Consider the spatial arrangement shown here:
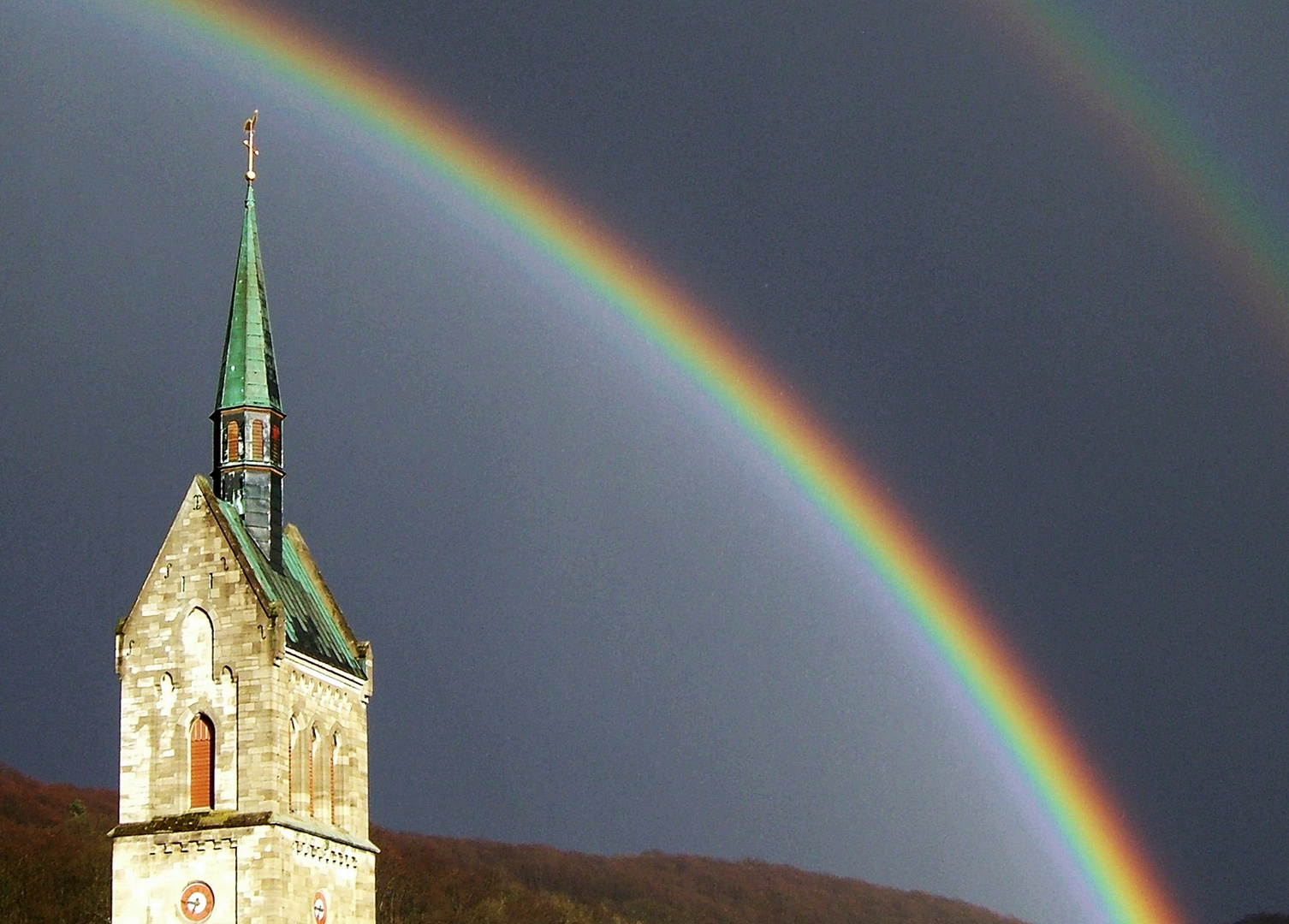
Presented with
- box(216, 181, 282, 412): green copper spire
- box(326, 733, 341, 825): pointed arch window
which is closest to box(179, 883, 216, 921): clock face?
box(326, 733, 341, 825): pointed arch window

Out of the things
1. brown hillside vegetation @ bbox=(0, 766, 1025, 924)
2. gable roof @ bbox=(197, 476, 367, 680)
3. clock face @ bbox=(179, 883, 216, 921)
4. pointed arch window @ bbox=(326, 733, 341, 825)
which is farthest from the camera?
brown hillside vegetation @ bbox=(0, 766, 1025, 924)

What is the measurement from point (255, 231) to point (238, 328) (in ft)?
12.2

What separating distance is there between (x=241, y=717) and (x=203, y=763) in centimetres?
182

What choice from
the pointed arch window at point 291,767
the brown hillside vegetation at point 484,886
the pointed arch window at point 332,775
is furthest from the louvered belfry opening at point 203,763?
the brown hillside vegetation at point 484,886

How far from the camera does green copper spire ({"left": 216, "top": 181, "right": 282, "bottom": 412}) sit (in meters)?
58.7

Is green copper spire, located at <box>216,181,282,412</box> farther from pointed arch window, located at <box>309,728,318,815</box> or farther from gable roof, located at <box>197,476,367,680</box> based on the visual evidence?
pointed arch window, located at <box>309,728,318,815</box>

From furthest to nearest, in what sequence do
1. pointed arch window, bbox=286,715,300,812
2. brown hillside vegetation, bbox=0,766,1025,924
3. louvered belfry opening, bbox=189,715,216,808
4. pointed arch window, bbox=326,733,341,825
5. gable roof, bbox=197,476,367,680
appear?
1. brown hillside vegetation, bbox=0,766,1025,924
2. pointed arch window, bbox=326,733,341,825
3. gable roof, bbox=197,476,367,680
4. pointed arch window, bbox=286,715,300,812
5. louvered belfry opening, bbox=189,715,216,808

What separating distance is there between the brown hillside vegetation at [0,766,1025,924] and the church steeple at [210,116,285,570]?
42149 millimetres

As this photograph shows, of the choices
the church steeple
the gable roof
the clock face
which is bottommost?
the clock face

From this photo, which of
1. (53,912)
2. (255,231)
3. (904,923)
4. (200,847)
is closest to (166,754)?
(200,847)

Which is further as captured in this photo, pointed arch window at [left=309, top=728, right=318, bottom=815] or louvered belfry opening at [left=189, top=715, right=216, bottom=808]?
pointed arch window at [left=309, top=728, right=318, bottom=815]

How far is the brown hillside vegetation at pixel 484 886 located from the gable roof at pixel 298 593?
131ft

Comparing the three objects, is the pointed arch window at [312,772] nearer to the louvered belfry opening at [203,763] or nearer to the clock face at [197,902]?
the louvered belfry opening at [203,763]

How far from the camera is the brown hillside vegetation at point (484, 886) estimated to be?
345ft
